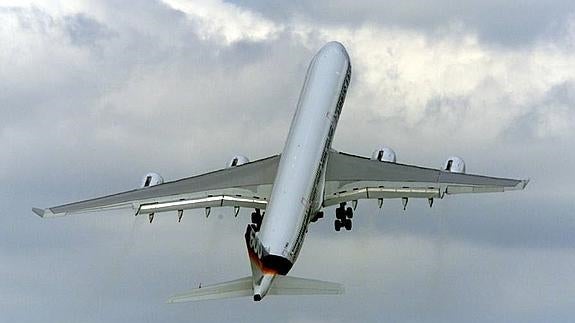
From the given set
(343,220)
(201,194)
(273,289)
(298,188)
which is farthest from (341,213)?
(273,289)

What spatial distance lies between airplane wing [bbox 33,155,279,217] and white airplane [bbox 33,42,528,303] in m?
0.06

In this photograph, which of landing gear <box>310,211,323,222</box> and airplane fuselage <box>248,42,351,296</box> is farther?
landing gear <box>310,211,323,222</box>

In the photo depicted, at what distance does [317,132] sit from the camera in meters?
104

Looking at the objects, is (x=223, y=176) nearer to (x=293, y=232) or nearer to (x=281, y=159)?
(x=281, y=159)

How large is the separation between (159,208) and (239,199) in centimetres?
504

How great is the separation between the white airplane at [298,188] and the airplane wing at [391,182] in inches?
2.2

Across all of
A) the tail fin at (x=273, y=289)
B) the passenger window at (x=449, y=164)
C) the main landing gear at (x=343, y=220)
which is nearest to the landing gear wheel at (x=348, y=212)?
the main landing gear at (x=343, y=220)

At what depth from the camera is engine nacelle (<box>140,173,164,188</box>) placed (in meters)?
104

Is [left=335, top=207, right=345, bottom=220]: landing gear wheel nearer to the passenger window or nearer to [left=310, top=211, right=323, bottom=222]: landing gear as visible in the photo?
[left=310, top=211, right=323, bottom=222]: landing gear

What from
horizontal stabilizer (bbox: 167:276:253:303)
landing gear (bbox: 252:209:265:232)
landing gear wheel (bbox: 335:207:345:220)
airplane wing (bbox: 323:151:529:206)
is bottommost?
horizontal stabilizer (bbox: 167:276:253:303)

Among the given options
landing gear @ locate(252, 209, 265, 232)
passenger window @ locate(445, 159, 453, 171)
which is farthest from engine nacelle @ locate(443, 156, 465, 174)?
landing gear @ locate(252, 209, 265, 232)

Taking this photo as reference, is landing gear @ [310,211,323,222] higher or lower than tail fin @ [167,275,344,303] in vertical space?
higher

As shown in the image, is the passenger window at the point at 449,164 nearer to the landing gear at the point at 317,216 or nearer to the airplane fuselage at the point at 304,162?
the airplane fuselage at the point at 304,162

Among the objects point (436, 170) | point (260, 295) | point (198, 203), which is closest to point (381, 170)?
point (436, 170)
